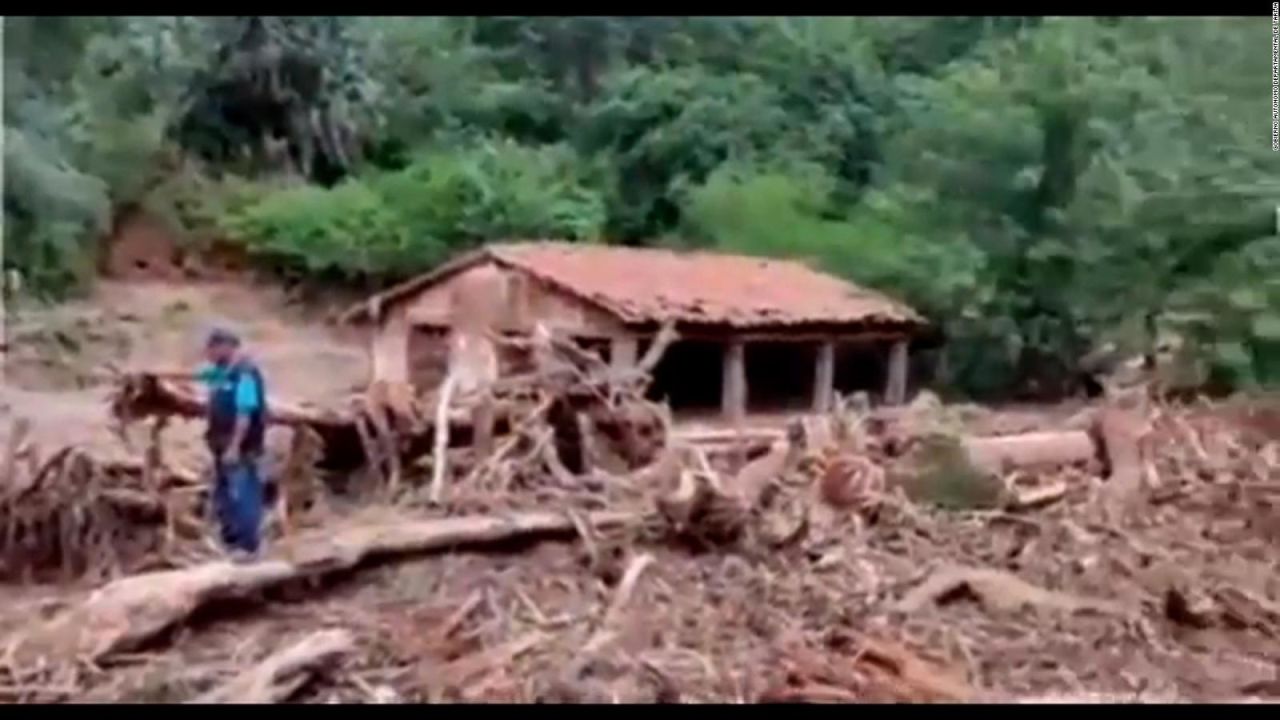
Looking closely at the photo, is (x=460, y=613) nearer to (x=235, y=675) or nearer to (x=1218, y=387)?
(x=235, y=675)

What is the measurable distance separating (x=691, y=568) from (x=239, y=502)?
0.60 m

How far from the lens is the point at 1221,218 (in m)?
2.52

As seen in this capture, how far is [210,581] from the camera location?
2355 mm

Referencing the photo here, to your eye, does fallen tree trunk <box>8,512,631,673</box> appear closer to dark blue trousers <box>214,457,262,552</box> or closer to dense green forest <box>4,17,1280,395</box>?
dark blue trousers <box>214,457,262,552</box>

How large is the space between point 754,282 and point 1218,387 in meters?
0.67

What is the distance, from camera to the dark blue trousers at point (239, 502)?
2.44m

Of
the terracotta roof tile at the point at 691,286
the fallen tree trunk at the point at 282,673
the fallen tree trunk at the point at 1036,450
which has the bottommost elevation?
the fallen tree trunk at the point at 282,673

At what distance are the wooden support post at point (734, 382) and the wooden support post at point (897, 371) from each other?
0.64 feet

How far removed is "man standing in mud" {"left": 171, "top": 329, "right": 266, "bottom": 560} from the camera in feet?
7.91

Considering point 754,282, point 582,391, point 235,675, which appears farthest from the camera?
point 582,391

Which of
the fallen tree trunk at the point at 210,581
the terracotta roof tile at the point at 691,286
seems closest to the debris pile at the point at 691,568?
the fallen tree trunk at the point at 210,581

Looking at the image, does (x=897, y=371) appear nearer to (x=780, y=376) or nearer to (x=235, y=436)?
(x=780, y=376)

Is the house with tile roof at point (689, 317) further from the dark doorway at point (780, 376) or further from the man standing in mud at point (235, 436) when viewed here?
the man standing in mud at point (235, 436)
